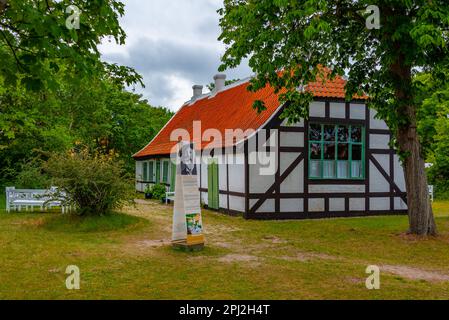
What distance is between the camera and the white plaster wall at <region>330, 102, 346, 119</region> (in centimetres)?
1723

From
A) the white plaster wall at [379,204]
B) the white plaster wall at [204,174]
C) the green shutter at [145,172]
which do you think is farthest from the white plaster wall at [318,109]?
the green shutter at [145,172]

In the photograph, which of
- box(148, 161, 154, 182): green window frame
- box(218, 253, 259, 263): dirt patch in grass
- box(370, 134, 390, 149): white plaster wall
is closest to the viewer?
box(218, 253, 259, 263): dirt patch in grass

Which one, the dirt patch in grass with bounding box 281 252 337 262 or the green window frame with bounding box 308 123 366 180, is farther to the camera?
the green window frame with bounding box 308 123 366 180

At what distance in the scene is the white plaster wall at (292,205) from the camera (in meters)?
16.5

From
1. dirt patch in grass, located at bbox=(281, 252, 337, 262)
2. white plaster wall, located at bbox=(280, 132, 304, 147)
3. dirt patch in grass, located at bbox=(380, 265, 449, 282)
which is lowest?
dirt patch in grass, located at bbox=(380, 265, 449, 282)

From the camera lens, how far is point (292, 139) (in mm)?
16719

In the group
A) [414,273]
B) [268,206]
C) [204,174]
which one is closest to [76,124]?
[204,174]

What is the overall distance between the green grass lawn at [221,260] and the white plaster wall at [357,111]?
4.51 m

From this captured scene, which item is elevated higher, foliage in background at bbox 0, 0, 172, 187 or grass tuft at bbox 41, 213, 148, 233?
foliage in background at bbox 0, 0, 172, 187

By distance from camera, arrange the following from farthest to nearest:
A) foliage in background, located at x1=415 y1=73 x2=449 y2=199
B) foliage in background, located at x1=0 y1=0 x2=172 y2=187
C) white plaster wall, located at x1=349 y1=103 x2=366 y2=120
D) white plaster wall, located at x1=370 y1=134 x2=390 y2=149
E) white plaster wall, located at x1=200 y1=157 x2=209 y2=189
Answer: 1. foliage in background, located at x1=415 y1=73 x2=449 y2=199
2. white plaster wall, located at x1=200 y1=157 x2=209 y2=189
3. white plaster wall, located at x1=370 y1=134 x2=390 y2=149
4. white plaster wall, located at x1=349 y1=103 x2=366 y2=120
5. foliage in background, located at x1=0 y1=0 x2=172 y2=187

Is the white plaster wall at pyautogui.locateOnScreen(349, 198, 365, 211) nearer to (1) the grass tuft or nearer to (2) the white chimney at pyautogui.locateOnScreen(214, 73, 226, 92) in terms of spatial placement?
(1) the grass tuft

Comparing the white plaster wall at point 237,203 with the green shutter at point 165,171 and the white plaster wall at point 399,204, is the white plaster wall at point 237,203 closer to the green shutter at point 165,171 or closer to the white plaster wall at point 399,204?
the white plaster wall at point 399,204

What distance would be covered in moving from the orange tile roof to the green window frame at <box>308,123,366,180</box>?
125cm

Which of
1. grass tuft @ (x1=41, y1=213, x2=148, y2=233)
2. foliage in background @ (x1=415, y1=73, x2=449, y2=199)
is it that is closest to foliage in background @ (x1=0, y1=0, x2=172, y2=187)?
grass tuft @ (x1=41, y1=213, x2=148, y2=233)
